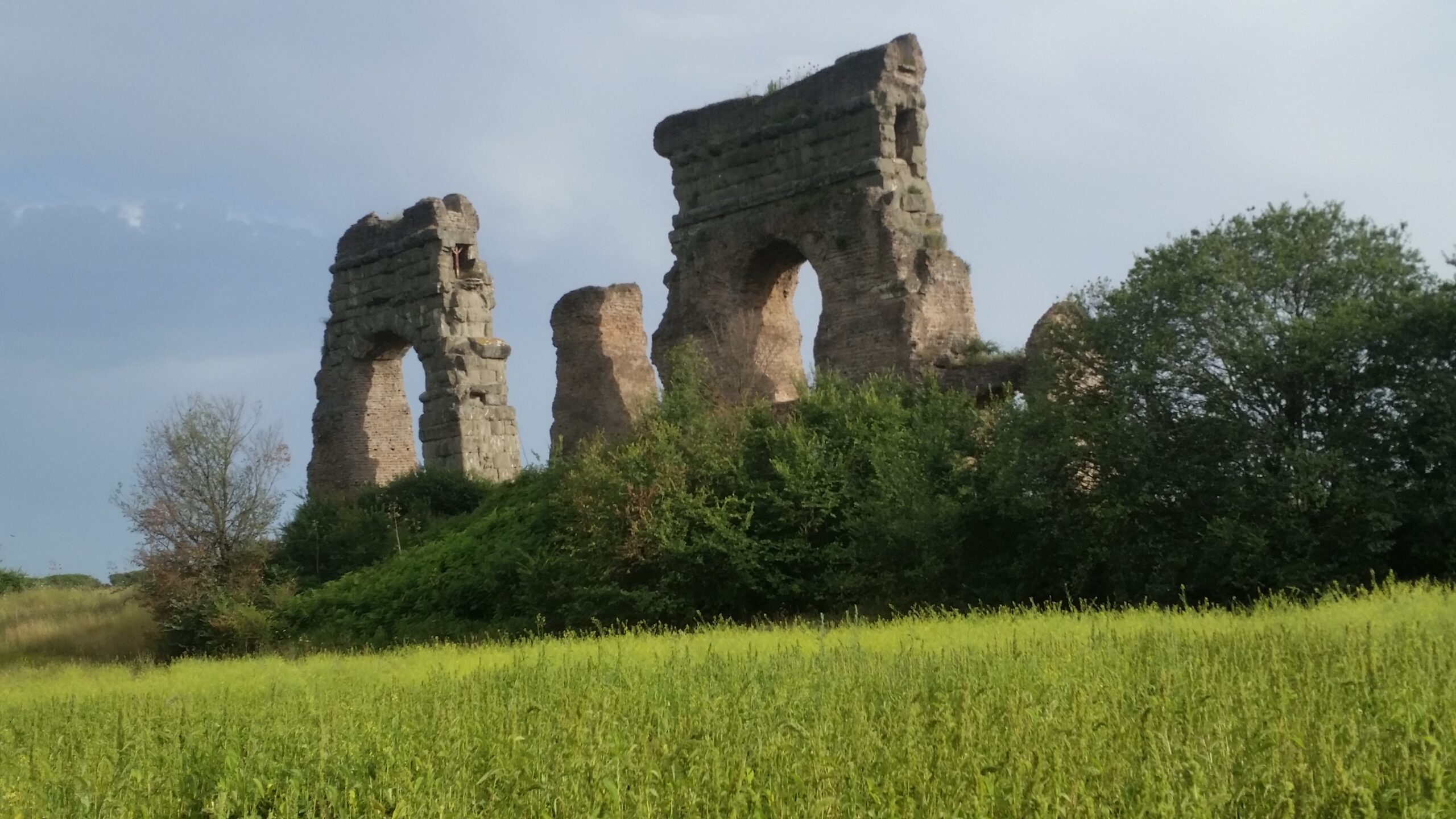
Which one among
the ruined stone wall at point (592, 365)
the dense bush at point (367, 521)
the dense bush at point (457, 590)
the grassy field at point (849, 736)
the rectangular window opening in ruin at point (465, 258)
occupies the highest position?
the rectangular window opening in ruin at point (465, 258)

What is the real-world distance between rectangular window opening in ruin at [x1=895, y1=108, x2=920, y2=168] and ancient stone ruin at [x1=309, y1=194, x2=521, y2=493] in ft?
27.4

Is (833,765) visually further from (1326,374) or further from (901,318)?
(901,318)

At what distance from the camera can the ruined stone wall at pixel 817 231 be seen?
20125 mm

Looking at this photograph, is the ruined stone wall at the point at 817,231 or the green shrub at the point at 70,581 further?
the green shrub at the point at 70,581

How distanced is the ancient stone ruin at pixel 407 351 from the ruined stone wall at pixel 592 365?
158cm

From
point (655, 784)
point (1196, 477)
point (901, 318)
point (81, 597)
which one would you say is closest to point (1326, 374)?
point (1196, 477)

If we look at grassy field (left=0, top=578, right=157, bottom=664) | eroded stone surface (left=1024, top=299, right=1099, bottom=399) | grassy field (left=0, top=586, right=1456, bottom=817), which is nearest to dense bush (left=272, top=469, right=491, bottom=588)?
grassy field (left=0, top=578, right=157, bottom=664)

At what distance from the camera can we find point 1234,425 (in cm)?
1392

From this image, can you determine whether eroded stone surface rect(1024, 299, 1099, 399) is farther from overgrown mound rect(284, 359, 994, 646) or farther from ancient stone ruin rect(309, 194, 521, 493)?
ancient stone ruin rect(309, 194, 521, 493)

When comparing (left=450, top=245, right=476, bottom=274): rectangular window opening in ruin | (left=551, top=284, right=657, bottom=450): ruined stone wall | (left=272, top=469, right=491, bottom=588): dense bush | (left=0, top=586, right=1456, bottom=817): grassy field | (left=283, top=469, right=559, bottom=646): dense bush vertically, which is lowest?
(left=0, top=586, right=1456, bottom=817): grassy field

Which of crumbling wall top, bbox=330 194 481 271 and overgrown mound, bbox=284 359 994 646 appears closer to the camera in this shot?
overgrown mound, bbox=284 359 994 646

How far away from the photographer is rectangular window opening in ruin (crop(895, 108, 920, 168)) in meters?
21.1

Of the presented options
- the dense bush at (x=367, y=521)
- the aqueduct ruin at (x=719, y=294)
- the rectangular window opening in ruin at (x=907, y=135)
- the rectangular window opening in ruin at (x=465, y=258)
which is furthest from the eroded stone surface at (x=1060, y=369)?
the rectangular window opening in ruin at (x=465, y=258)

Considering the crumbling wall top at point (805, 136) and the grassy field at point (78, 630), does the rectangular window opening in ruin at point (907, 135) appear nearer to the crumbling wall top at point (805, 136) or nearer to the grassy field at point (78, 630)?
the crumbling wall top at point (805, 136)
